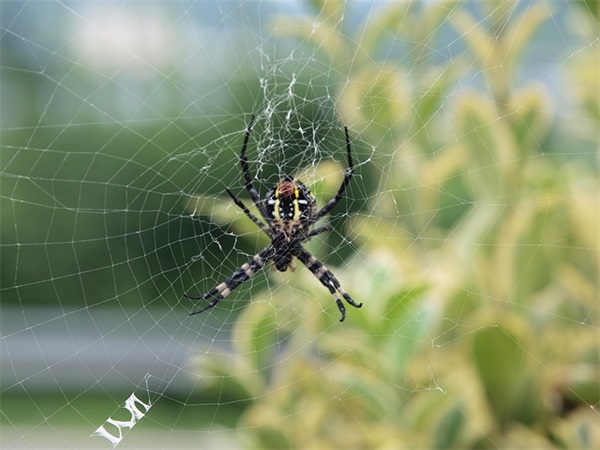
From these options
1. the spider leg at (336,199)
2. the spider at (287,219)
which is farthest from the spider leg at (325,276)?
the spider leg at (336,199)

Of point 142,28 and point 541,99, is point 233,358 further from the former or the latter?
point 142,28

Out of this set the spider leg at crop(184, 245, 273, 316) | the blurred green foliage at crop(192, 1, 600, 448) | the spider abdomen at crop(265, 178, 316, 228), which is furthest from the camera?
the spider leg at crop(184, 245, 273, 316)

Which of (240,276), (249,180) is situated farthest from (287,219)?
(240,276)

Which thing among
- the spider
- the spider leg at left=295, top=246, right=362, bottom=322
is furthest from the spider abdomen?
the spider leg at left=295, top=246, right=362, bottom=322

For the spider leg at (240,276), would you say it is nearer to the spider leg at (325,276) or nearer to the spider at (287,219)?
the spider at (287,219)

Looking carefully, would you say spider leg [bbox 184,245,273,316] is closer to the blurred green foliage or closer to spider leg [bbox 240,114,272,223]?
spider leg [bbox 240,114,272,223]

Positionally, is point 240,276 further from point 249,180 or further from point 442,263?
point 442,263

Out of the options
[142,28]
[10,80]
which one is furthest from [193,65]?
[10,80]
